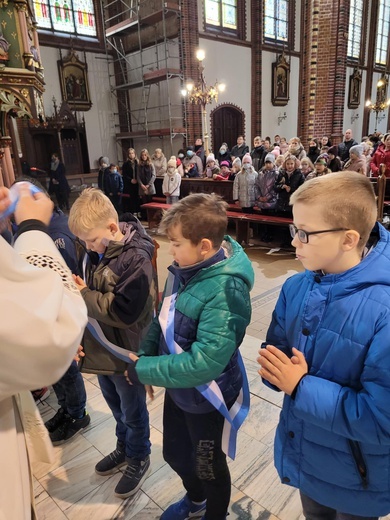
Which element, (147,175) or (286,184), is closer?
(286,184)

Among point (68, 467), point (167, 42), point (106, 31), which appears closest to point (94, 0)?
point (106, 31)

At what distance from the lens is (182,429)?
1555 millimetres

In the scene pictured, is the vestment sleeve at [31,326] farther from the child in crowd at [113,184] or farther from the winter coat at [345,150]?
the winter coat at [345,150]

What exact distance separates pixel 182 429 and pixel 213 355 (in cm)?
45

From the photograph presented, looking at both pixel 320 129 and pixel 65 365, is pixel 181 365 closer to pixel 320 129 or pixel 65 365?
pixel 65 365

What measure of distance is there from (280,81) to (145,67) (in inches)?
211

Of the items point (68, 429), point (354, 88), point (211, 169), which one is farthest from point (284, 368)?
point (354, 88)

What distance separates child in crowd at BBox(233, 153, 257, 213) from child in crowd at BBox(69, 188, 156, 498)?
5.36 metres

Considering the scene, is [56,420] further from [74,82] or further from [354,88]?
[354,88]

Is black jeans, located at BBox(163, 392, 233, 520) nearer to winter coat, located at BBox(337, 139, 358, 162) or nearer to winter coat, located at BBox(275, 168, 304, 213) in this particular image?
winter coat, located at BBox(275, 168, 304, 213)

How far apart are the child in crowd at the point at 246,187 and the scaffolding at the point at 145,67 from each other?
6231 millimetres

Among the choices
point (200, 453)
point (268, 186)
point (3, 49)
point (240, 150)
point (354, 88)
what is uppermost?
point (354, 88)

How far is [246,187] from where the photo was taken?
23.4 feet

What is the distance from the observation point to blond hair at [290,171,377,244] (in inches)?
43.4
